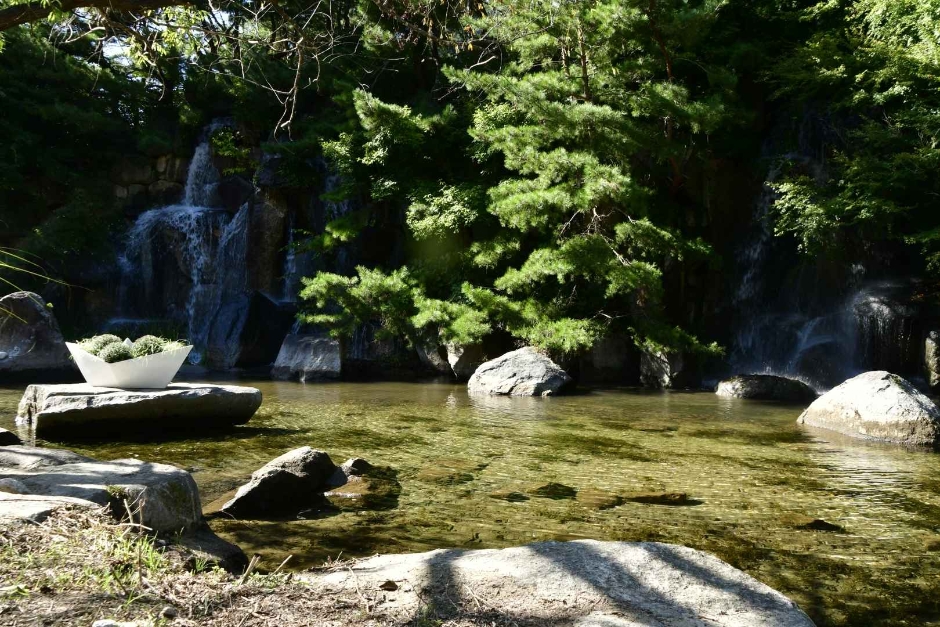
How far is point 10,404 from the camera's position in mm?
10438

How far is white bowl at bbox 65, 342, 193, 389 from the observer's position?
311 inches

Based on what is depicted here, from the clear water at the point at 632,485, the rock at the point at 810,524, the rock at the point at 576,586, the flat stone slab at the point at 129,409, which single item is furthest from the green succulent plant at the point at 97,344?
the rock at the point at 810,524

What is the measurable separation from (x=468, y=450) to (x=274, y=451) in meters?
1.80

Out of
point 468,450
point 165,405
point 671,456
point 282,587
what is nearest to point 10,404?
point 165,405

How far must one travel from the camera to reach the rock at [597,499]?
5.33m

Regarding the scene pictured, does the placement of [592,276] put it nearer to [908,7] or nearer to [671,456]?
[908,7]

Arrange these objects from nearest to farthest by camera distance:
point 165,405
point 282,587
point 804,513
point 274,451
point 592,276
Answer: point 282,587 < point 804,513 < point 274,451 < point 165,405 < point 592,276

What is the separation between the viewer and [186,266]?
2086cm

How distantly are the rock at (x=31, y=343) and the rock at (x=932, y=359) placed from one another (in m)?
16.1

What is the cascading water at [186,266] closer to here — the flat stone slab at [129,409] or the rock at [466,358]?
the rock at [466,358]

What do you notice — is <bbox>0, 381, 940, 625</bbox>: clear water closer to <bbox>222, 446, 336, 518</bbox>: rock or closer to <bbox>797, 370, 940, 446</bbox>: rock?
<bbox>222, 446, 336, 518</bbox>: rock

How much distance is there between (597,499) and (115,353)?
5213 mm

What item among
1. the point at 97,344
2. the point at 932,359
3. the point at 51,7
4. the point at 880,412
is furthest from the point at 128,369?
the point at 932,359

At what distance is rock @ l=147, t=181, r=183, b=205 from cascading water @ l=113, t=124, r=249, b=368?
143cm
